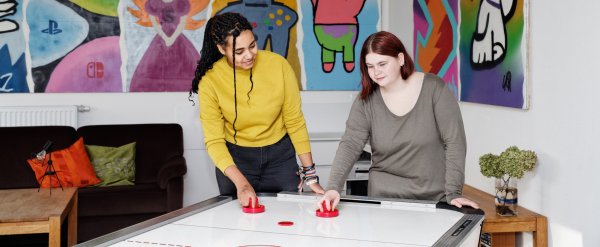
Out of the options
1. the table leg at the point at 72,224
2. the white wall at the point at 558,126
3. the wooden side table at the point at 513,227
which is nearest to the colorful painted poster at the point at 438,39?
the white wall at the point at 558,126

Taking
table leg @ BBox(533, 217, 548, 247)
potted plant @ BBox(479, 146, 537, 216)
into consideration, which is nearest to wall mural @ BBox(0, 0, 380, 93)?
potted plant @ BBox(479, 146, 537, 216)

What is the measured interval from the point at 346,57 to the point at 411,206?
120 inches

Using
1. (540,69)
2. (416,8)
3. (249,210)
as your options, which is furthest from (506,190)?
(416,8)

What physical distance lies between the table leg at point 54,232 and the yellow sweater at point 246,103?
978 mm

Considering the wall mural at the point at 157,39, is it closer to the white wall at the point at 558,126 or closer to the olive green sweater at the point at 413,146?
the white wall at the point at 558,126

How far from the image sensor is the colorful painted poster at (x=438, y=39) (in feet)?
13.3

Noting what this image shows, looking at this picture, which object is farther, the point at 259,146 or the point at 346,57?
the point at 346,57

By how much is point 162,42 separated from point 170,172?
1160 mm

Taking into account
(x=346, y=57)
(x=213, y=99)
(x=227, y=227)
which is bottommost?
(x=227, y=227)

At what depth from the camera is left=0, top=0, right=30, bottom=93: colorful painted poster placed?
4801 mm

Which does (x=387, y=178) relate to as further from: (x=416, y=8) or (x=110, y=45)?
(x=110, y=45)

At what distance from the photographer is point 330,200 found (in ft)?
7.26

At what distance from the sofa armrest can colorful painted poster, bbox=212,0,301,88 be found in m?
1.17

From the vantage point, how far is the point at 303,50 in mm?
5191
